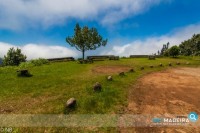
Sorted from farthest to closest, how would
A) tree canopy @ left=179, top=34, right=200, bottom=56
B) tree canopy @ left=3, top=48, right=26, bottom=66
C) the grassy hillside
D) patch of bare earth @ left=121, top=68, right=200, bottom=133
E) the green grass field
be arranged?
tree canopy @ left=179, top=34, right=200, bottom=56
tree canopy @ left=3, top=48, right=26, bottom=66
the grassy hillside
the green grass field
patch of bare earth @ left=121, top=68, right=200, bottom=133

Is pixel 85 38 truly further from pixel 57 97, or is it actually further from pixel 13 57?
pixel 57 97

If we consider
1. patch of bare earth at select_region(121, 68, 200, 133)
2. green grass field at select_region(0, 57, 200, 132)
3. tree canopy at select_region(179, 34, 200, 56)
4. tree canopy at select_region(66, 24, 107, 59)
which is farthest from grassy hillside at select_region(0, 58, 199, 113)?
tree canopy at select_region(179, 34, 200, 56)

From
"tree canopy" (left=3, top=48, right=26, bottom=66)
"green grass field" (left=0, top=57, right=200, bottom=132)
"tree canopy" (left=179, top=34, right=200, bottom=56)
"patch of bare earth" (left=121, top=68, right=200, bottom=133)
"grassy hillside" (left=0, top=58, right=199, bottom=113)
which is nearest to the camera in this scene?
"patch of bare earth" (left=121, top=68, right=200, bottom=133)

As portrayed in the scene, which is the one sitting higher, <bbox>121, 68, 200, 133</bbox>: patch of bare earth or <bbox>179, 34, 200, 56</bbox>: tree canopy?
<bbox>179, 34, 200, 56</bbox>: tree canopy

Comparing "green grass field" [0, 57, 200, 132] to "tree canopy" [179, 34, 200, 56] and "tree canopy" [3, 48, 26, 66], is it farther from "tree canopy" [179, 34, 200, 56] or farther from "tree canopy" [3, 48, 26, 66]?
"tree canopy" [179, 34, 200, 56]

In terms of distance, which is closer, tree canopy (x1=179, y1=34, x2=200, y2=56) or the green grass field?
the green grass field

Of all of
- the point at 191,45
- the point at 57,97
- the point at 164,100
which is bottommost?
the point at 164,100

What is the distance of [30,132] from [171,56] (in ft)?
147

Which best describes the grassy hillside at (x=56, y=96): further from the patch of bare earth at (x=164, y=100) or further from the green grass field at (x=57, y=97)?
the patch of bare earth at (x=164, y=100)

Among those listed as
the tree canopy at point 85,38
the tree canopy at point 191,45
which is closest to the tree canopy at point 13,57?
the tree canopy at point 85,38

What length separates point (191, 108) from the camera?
1061 cm

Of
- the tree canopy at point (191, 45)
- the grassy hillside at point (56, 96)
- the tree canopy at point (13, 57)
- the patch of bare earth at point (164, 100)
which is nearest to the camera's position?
the patch of bare earth at point (164, 100)

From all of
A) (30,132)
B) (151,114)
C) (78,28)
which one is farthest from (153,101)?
(78,28)

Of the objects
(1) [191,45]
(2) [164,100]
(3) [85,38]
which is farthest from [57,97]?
(1) [191,45]
